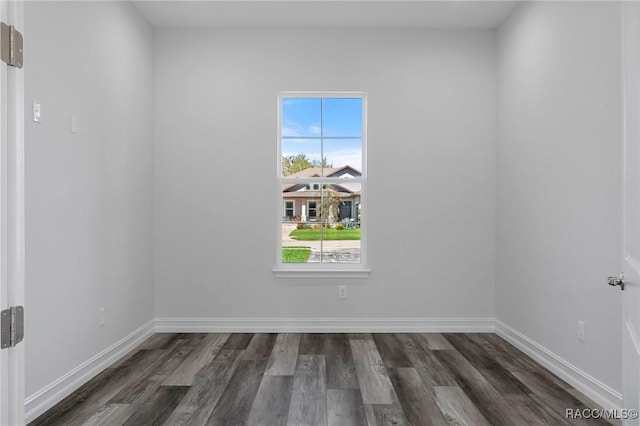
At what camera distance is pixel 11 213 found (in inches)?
47.6

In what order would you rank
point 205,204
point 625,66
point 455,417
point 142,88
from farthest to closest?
point 205,204
point 142,88
point 455,417
point 625,66

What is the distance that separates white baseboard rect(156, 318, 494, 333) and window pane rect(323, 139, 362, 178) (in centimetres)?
147

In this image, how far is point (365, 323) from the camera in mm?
4016

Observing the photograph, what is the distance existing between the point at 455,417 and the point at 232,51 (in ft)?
11.8

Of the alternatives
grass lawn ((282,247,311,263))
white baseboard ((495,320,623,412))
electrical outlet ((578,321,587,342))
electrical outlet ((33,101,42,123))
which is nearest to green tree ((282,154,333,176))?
grass lawn ((282,247,311,263))

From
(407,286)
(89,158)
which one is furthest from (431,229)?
(89,158)

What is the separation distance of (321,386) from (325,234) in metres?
1.73

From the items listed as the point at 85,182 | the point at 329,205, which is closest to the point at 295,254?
the point at 329,205

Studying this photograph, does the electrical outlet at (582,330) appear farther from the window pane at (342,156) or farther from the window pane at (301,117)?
the window pane at (301,117)

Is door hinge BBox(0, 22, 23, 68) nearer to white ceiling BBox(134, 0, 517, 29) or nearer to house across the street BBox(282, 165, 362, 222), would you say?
white ceiling BBox(134, 0, 517, 29)

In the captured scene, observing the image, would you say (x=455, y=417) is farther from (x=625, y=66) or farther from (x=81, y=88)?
(x=81, y=88)

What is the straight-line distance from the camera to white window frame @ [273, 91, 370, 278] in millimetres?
4012

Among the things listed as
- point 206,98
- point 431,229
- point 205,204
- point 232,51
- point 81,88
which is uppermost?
point 232,51

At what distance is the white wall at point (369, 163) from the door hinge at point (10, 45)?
275cm
